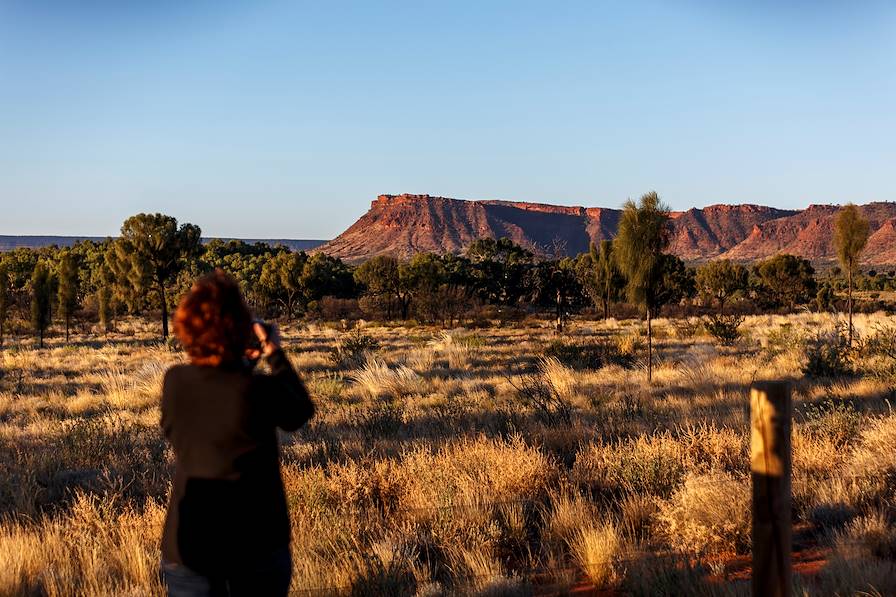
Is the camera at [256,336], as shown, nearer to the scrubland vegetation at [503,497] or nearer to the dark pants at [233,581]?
the dark pants at [233,581]

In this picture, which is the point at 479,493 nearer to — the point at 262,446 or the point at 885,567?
the point at 885,567

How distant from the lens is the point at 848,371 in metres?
13.2

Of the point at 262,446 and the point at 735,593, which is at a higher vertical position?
the point at 262,446

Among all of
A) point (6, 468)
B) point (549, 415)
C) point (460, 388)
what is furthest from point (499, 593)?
point (460, 388)

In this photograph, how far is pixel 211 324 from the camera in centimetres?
263

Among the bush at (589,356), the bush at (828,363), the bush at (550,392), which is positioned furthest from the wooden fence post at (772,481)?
the bush at (589,356)

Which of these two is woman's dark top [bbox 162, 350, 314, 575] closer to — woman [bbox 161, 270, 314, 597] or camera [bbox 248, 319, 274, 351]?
woman [bbox 161, 270, 314, 597]

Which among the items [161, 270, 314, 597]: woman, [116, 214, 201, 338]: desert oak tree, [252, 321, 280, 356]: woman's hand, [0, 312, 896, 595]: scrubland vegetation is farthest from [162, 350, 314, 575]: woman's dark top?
[116, 214, 201, 338]: desert oak tree

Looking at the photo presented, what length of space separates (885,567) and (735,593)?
1015mm

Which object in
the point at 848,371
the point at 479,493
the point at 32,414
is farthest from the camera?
the point at 848,371

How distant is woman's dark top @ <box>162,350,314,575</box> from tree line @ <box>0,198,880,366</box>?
2935 centimetres

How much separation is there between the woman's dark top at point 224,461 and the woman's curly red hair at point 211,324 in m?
0.06

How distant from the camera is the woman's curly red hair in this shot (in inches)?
104

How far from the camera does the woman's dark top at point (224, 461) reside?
2.62 metres
